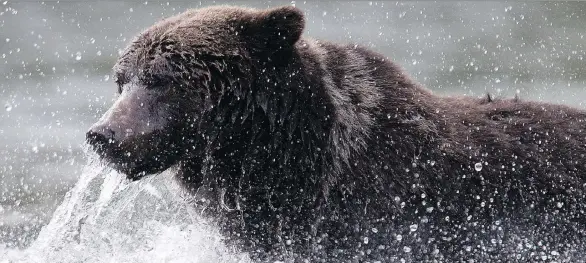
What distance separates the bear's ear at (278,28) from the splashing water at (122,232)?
123 centimetres

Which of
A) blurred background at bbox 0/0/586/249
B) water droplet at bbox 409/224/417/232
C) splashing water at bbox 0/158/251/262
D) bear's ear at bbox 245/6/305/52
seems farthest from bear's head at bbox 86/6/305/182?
blurred background at bbox 0/0/586/249

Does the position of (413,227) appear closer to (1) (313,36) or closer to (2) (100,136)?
(2) (100,136)

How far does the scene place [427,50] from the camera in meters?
11.6

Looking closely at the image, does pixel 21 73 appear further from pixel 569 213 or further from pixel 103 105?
pixel 569 213

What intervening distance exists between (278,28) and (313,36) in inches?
249

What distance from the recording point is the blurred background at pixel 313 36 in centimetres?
977

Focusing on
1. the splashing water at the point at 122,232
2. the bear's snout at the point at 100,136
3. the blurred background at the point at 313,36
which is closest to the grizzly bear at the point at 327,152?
the bear's snout at the point at 100,136

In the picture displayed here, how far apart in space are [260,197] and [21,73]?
671cm

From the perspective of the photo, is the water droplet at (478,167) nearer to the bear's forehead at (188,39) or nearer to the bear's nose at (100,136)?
the bear's forehead at (188,39)

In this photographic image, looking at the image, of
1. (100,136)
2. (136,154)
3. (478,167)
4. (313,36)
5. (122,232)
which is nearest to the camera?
(100,136)

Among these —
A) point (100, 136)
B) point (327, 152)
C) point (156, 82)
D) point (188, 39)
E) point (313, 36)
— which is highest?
point (188, 39)

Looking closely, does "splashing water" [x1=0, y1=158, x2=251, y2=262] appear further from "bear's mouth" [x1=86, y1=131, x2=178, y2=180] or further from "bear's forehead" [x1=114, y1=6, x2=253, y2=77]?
"bear's forehead" [x1=114, y1=6, x2=253, y2=77]

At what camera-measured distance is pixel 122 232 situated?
6719 millimetres

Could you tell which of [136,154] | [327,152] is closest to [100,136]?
[136,154]
